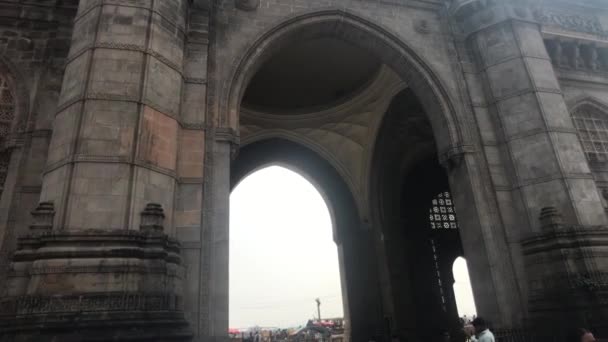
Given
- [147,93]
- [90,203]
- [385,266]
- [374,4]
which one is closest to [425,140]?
[385,266]

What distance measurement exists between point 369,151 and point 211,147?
37.3 feet

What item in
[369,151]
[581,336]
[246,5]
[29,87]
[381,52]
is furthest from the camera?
[369,151]

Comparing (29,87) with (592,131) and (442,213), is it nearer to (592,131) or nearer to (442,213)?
(592,131)

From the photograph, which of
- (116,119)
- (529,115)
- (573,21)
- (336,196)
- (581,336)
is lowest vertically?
(581,336)

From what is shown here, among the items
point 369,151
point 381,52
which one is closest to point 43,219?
point 381,52

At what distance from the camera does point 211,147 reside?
894 centimetres

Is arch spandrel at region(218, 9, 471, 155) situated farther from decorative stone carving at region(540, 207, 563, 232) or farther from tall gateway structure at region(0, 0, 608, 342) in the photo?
decorative stone carving at region(540, 207, 563, 232)

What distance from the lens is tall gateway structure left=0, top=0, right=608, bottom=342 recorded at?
6.30m

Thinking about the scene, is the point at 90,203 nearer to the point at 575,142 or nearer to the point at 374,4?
the point at 374,4

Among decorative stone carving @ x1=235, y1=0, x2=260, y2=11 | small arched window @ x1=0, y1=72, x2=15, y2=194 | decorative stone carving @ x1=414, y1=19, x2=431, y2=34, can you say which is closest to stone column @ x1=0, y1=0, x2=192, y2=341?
decorative stone carving @ x1=235, y1=0, x2=260, y2=11

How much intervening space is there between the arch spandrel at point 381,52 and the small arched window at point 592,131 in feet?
14.5

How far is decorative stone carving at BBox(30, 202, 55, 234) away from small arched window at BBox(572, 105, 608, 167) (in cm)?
1373

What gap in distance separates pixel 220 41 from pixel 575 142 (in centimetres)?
944

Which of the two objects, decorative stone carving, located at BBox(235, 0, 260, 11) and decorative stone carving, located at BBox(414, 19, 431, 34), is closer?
decorative stone carving, located at BBox(235, 0, 260, 11)
